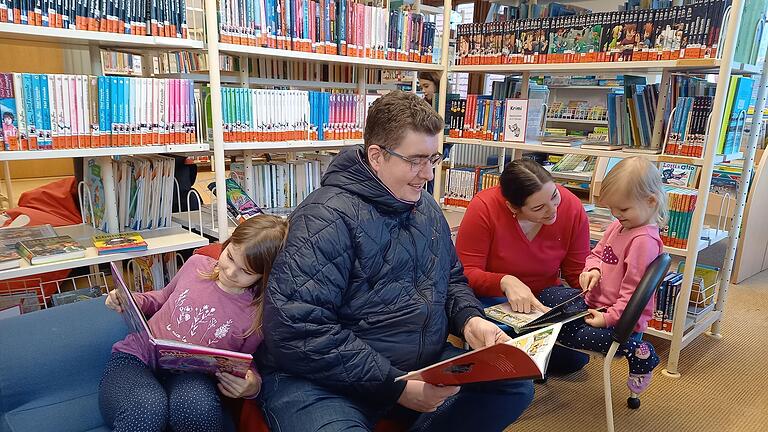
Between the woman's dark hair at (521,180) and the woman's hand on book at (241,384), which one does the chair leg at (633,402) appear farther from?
the woman's hand on book at (241,384)

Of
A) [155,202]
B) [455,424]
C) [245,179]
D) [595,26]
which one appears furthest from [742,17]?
[155,202]

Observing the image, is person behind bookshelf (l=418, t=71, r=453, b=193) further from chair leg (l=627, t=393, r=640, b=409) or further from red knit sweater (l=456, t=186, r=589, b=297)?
chair leg (l=627, t=393, r=640, b=409)

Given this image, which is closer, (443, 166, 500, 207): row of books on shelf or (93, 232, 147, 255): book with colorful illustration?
(93, 232, 147, 255): book with colorful illustration

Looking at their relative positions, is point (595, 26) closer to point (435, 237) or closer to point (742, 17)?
point (742, 17)

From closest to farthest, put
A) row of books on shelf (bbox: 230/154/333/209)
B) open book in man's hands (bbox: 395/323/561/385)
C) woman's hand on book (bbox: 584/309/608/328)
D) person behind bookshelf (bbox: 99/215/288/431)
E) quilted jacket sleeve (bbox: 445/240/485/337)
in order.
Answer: open book in man's hands (bbox: 395/323/561/385)
person behind bookshelf (bbox: 99/215/288/431)
quilted jacket sleeve (bbox: 445/240/485/337)
woman's hand on book (bbox: 584/309/608/328)
row of books on shelf (bbox: 230/154/333/209)

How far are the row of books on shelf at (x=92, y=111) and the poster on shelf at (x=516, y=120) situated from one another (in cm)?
169

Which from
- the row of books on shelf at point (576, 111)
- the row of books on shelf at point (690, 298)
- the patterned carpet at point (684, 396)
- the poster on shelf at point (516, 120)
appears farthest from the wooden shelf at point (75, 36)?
the row of books on shelf at point (576, 111)

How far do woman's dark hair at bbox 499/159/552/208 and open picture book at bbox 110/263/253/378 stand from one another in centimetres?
120

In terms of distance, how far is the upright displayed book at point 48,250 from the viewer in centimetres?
191

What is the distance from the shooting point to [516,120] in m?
2.93

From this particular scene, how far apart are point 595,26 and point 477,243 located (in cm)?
136

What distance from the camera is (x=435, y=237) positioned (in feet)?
5.22

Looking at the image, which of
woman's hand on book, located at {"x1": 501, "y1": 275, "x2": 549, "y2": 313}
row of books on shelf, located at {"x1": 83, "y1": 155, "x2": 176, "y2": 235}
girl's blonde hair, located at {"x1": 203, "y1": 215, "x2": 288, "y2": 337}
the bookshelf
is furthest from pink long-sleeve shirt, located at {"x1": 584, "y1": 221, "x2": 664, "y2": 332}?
row of books on shelf, located at {"x1": 83, "y1": 155, "x2": 176, "y2": 235}

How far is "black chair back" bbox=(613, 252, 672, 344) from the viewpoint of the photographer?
1.63 metres
